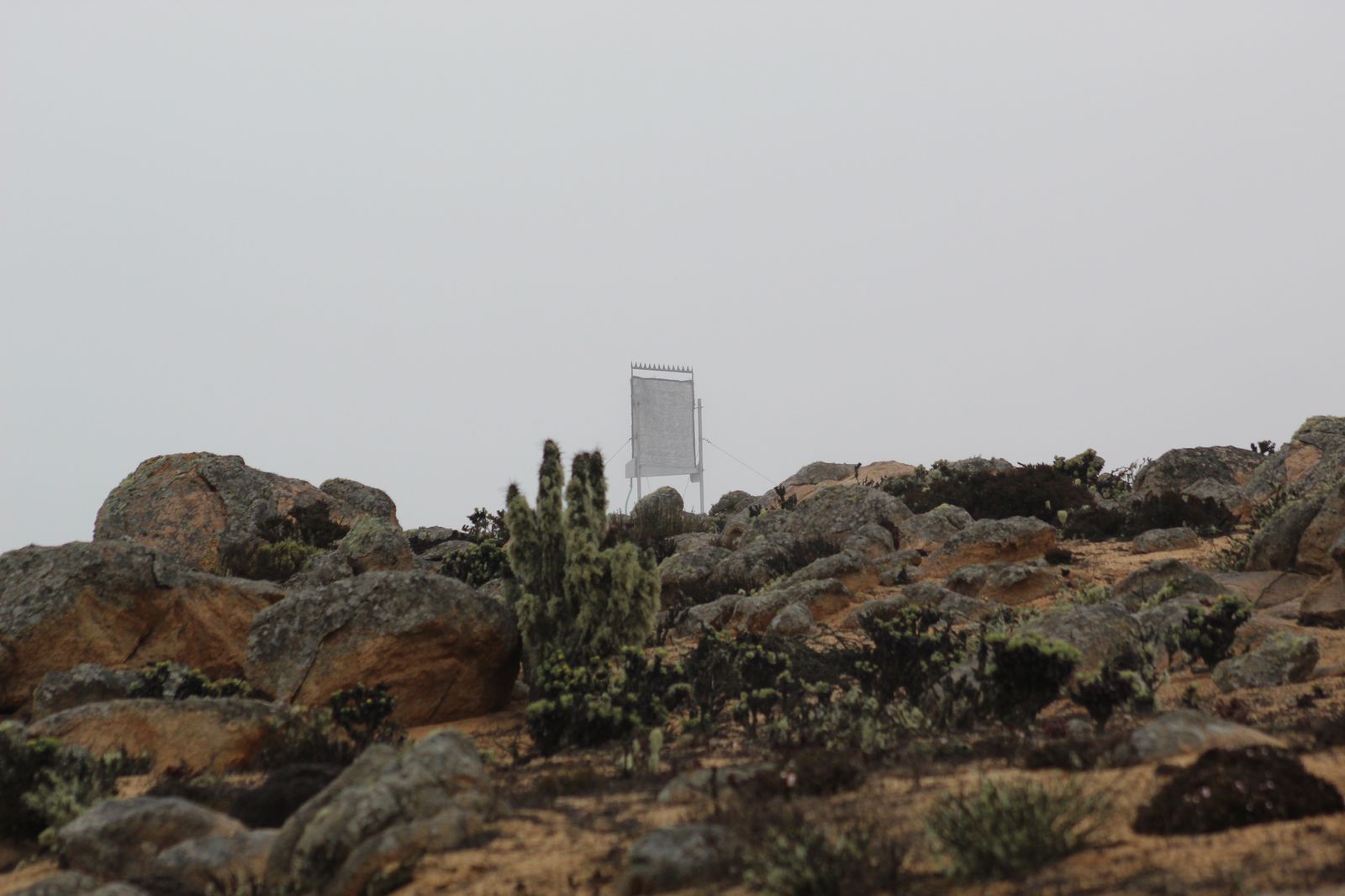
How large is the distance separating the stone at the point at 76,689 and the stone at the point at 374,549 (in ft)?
23.1

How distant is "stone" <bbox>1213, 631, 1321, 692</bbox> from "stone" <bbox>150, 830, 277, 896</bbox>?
8489 millimetres

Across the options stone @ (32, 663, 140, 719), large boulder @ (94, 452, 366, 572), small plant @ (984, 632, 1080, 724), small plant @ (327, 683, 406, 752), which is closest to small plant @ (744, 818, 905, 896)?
small plant @ (984, 632, 1080, 724)

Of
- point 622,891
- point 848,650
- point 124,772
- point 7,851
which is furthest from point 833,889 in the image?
point 848,650

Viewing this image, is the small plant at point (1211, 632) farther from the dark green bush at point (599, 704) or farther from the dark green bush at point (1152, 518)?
the dark green bush at point (1152, 518)

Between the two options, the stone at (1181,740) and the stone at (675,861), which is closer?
the stone at (675,861)

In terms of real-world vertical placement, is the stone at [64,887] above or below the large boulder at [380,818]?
below

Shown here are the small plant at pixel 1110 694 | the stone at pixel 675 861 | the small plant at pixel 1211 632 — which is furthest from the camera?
the small plant at pixel 1211 632

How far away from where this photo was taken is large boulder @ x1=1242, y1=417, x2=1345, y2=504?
21234 millimetres

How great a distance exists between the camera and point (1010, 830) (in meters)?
5.09

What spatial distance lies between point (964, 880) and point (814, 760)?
2022 millimetres

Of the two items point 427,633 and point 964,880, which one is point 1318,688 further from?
point 427,633

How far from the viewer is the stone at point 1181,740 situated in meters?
6.38

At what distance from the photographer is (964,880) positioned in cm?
489

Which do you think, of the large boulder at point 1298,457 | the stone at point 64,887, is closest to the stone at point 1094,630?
the stone at point 64,887
